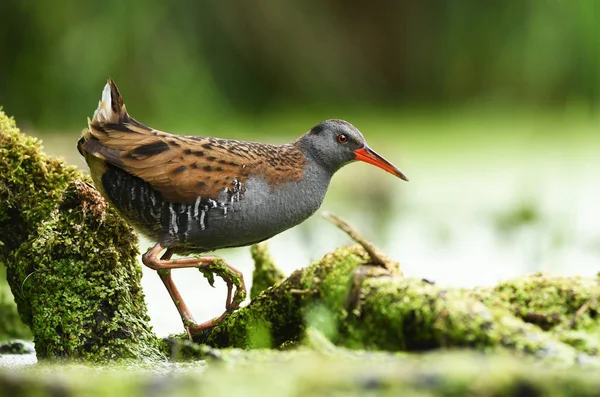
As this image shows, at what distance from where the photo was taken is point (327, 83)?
915cm

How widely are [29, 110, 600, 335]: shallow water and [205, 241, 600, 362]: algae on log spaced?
1310 millimetres

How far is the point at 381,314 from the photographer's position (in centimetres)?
271

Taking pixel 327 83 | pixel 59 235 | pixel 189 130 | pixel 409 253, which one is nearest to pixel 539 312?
pixel 59 235

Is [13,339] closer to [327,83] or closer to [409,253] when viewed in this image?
[409,253]

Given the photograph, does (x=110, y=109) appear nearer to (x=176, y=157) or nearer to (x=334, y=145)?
(x=176, y=157)

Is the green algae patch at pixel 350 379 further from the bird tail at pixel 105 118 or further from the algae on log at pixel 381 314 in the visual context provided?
the bird tail at pixel 105 118

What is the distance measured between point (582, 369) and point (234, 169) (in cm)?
156

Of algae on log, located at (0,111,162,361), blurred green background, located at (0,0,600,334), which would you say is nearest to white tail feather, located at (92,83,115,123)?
algae on log, located at (0,111,162,361)

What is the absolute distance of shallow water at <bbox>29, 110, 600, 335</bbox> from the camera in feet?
18.2

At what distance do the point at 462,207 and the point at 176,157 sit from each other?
3.72m

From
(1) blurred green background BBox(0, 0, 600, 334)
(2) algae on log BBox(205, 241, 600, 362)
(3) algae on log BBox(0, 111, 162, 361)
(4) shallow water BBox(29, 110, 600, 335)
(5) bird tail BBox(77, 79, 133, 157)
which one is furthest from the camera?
(1) blurred green background BBox(0, 0, 600, 334)

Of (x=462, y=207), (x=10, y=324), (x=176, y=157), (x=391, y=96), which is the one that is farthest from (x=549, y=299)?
(x=391, y=96)

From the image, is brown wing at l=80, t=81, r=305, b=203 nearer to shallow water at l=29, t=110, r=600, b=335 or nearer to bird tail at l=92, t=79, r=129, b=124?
bird tail at l=92, t=79, r=129, b=124

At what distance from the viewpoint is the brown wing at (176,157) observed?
3510 millimetres
